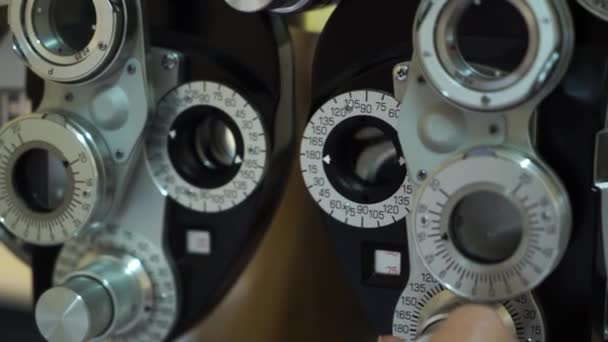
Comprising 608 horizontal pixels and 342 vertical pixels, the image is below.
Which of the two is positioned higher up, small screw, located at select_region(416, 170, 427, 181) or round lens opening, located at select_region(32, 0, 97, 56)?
round lens opening, located at select_region(32, 0, 97, 56)

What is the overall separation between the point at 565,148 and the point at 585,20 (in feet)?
0.23

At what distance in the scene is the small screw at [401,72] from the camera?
0.50 meters

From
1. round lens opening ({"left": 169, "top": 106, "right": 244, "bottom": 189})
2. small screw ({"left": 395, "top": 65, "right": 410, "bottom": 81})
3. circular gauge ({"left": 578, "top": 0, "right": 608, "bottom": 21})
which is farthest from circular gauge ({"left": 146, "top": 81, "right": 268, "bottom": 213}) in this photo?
circular gauge ({"left": 578, "top": 0, "right": 608, "bottom": 21})

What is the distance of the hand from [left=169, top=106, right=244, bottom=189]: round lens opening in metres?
0.20

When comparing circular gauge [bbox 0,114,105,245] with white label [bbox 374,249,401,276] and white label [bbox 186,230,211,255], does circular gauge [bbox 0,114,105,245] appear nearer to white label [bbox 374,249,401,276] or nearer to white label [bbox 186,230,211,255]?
white label [bbox 186,230,211,255]

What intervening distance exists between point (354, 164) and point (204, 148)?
4.7 inches

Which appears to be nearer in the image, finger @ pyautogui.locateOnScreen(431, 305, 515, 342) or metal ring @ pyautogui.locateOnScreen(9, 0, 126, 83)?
finger @ pyautogui.locateOnScreen(431, 305, 515, 342)

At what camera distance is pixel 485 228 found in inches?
18.0

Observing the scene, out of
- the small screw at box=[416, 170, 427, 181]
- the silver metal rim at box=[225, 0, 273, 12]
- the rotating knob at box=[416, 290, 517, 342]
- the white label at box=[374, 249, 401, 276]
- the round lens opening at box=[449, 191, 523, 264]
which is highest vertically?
the silver metal rim at box=[225, 0, 273, 12]

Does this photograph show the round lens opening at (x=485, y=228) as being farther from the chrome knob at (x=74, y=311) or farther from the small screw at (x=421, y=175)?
the chrome knob at (x=74, y=311)

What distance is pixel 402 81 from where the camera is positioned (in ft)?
1.64

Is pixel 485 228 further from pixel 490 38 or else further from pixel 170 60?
pixel 170 60

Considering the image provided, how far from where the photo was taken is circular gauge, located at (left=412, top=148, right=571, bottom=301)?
431mm

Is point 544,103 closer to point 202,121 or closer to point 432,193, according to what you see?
point 432,193
